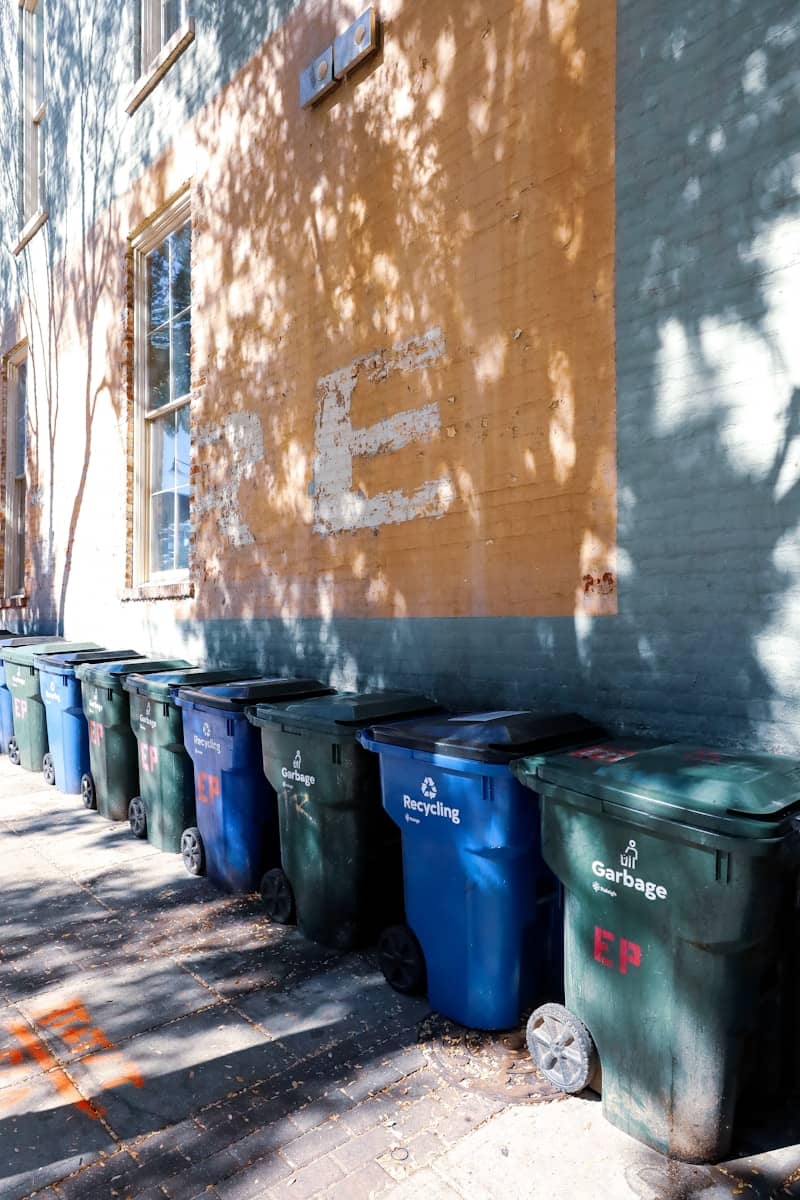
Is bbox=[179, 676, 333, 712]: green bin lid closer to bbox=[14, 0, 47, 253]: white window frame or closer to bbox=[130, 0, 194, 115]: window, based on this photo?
bbox=[130, 0, 194, 115]: window

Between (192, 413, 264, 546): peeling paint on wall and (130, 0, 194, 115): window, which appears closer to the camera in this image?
(192, 413, 264, 546): peeling paint on wall

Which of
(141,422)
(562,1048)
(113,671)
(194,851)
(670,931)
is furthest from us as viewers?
(141,422)

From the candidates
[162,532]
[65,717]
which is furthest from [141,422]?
[65,717]

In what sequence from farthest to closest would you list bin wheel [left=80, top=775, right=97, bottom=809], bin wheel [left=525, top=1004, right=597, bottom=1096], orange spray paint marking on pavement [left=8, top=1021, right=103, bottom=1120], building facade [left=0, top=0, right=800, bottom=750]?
bin wheel [left=80, top=775, right=97, bottom=809]
building facade [left=0, top=0, right=800, bottom=750]
orange spray paint marking on pavement [left=8, top=1021, right=103, bottom=1120]
bin wheel [left=525, top=1004, right=597, bottom=1096]

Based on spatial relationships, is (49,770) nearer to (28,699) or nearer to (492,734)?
(28,699)

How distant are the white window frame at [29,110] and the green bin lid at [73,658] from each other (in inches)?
281

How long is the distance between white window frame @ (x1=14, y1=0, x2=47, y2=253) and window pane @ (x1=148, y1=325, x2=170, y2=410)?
4523 mm

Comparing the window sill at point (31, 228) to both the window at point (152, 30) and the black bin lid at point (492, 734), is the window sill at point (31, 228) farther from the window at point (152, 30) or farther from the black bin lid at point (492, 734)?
the black bin lid at point (492, 734)

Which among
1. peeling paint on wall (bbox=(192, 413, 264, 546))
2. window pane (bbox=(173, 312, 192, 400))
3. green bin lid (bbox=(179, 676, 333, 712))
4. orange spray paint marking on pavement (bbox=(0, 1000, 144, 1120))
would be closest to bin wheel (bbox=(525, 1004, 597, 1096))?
orange spray paint marking on pavement (bbox=(0, 1000, 144, 1120))

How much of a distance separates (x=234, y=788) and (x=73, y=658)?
2.85m

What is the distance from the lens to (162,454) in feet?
26.2

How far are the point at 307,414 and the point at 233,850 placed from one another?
9.85ft

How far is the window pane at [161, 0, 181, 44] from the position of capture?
7.54 m

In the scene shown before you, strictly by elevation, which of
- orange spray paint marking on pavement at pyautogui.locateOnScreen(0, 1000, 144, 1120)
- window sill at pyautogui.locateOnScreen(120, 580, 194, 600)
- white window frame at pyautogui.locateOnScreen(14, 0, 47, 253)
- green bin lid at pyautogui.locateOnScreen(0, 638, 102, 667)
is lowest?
orange spray paint marking on pavement at pyautogui.locateOnScreen(0, 1000, 144, 1120)
